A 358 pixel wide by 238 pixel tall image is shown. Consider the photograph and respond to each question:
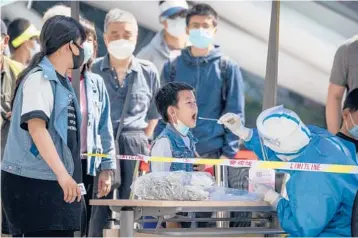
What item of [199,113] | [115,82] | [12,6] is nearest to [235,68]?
[199,113]

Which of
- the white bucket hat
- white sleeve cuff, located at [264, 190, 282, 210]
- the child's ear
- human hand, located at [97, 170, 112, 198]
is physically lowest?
white sleeve cuff, located at [264, 190, 282, 210]

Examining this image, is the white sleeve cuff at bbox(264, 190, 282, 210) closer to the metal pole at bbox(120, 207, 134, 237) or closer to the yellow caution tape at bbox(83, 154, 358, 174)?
the yellow caution tape at bbox(83, 154, 358, 174)

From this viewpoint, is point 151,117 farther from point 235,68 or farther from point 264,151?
point 264,151

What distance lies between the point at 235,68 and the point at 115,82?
774mm

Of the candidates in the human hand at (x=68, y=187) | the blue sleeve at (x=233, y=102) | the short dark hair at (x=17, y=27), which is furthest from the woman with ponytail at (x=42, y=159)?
the short dark hair at (x=17, y=27)

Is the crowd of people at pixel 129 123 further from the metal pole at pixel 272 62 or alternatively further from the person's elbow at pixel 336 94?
the metal pole at pixel 272 62

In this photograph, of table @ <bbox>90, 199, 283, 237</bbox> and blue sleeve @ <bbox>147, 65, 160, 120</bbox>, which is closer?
table @ <bbox>90, 199, 283, 237</bbox>

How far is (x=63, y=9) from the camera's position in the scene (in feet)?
21.4

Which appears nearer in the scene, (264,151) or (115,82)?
(264,151)

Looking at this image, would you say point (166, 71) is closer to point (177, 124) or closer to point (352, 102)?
point (177, 124)

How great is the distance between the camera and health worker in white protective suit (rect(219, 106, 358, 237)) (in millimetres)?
4234

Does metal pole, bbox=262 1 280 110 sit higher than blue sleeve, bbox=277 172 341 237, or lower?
higher

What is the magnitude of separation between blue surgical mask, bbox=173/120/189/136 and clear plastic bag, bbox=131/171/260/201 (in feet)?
2.29

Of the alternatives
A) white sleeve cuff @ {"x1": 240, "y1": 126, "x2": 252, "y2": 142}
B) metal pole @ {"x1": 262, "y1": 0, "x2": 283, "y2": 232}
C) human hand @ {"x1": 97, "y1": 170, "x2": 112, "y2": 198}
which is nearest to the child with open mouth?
human hand @ {"x1": 97, "y1": 170, "x2": 112, "y2": 198}
